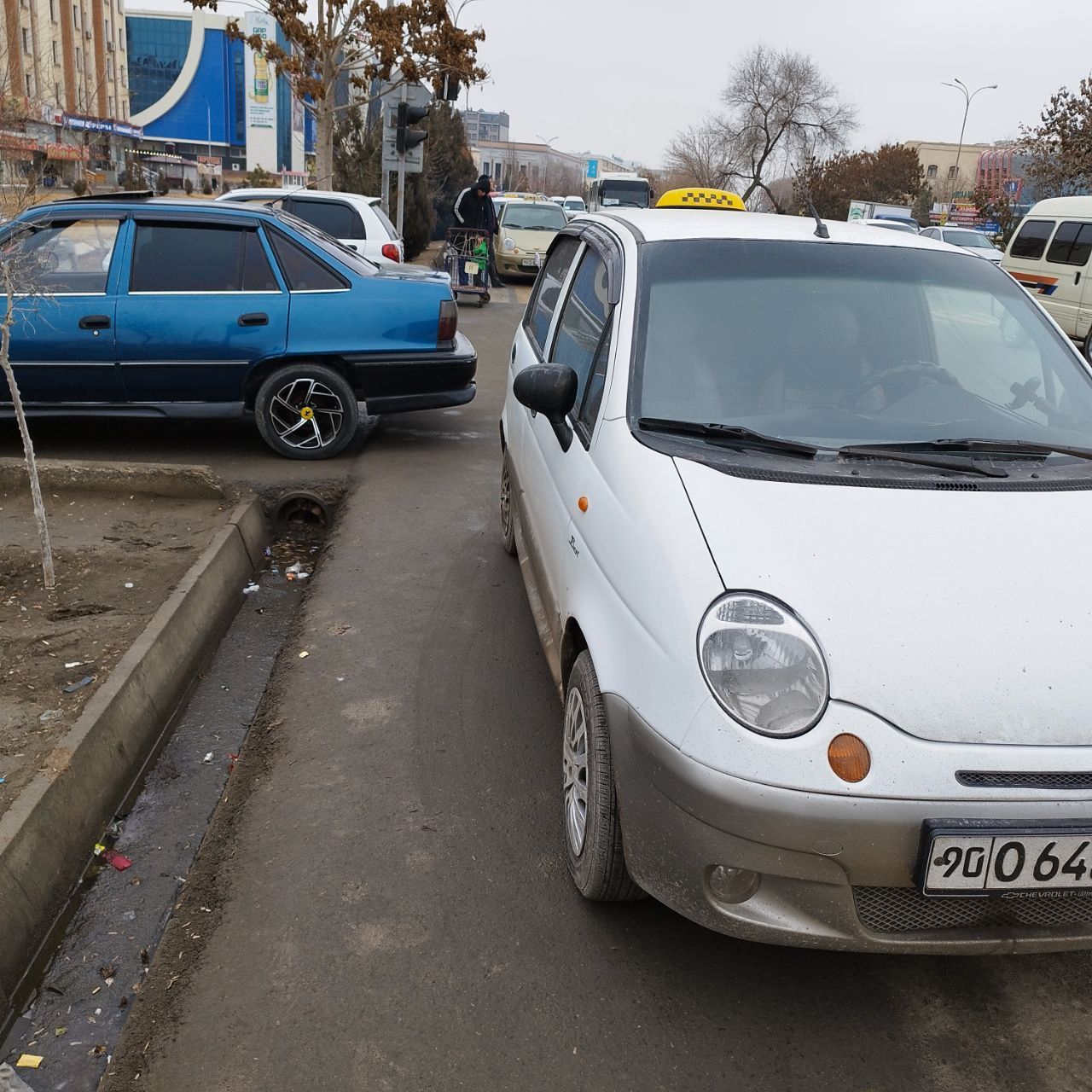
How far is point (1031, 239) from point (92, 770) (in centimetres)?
1605

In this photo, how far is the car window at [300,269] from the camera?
23.5 feet

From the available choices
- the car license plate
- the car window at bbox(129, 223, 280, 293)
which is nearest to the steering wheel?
the car license plate

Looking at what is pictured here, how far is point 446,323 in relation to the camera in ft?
24.2

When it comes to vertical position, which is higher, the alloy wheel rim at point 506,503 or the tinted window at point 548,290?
the tinted window at point 548,290

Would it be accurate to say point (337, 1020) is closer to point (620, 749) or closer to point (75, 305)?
point (620, 749)

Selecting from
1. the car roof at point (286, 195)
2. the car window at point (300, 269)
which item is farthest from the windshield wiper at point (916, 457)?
the car roof at point (286, 195)

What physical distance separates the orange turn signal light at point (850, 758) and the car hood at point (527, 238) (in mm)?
20921

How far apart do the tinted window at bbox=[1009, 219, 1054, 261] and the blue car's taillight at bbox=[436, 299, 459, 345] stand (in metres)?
11.4

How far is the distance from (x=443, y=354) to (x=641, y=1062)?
5.72 metres

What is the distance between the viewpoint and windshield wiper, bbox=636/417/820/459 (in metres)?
2.93

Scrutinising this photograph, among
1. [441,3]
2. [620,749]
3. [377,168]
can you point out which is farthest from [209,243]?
[377,168]

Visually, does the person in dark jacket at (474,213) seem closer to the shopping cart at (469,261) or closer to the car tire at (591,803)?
the shopping cart at (469,261)

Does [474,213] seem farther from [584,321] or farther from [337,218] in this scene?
[584,321]

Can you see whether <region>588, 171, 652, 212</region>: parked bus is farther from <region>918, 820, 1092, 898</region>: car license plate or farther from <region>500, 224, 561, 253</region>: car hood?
<region>918, 820, 1092, 898</region>: car license plate
